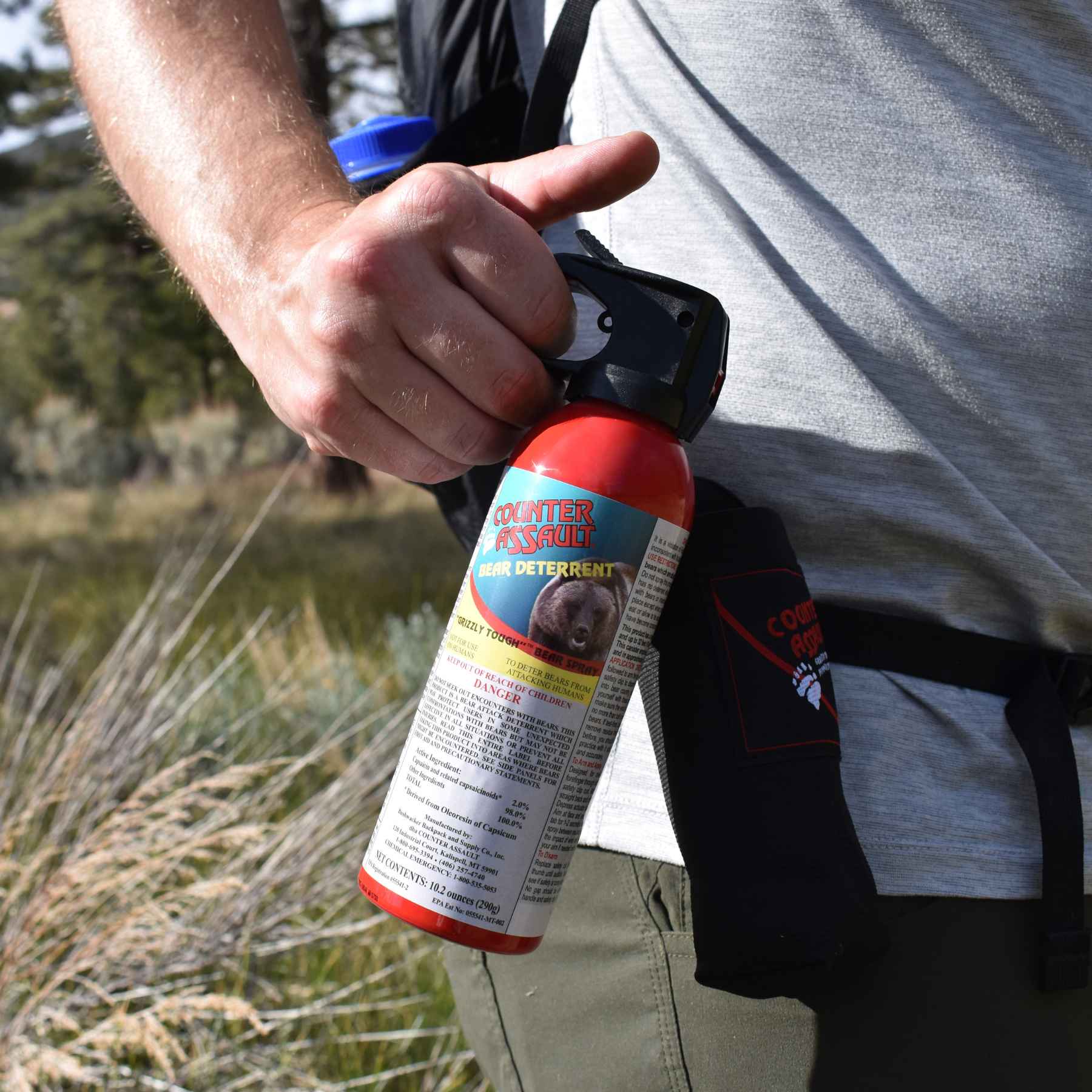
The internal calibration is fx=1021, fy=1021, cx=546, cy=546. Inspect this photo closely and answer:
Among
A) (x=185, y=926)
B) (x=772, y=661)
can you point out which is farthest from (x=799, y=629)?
(x=185, y=926)

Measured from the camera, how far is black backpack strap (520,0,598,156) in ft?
3.71

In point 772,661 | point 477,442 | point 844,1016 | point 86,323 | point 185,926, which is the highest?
point 477,442

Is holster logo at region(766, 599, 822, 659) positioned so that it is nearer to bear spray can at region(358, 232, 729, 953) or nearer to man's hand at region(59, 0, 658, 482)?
bear spray can at region(358, 232, 729, 953)

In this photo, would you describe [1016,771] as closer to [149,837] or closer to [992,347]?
[992,347]

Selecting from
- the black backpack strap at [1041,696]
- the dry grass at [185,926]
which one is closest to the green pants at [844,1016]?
the black backpack strap at [1041,696]

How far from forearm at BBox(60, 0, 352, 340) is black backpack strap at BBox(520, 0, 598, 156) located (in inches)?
10.1

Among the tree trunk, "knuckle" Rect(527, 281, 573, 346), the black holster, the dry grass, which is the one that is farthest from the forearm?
the tree trunk

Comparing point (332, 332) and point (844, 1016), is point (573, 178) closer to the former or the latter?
point (332, 332)

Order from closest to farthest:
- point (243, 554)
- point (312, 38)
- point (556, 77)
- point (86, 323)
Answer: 1. point (556, 77)
2. point (243, 554)
3. point (312, 38)
4. point (86, 323)

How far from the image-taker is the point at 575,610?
893 mm

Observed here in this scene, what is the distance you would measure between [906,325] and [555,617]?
0.47 m

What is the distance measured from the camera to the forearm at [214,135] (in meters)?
0.98

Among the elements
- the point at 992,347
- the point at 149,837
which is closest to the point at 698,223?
the point at 992,347

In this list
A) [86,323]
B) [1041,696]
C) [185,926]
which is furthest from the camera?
[86,323]
